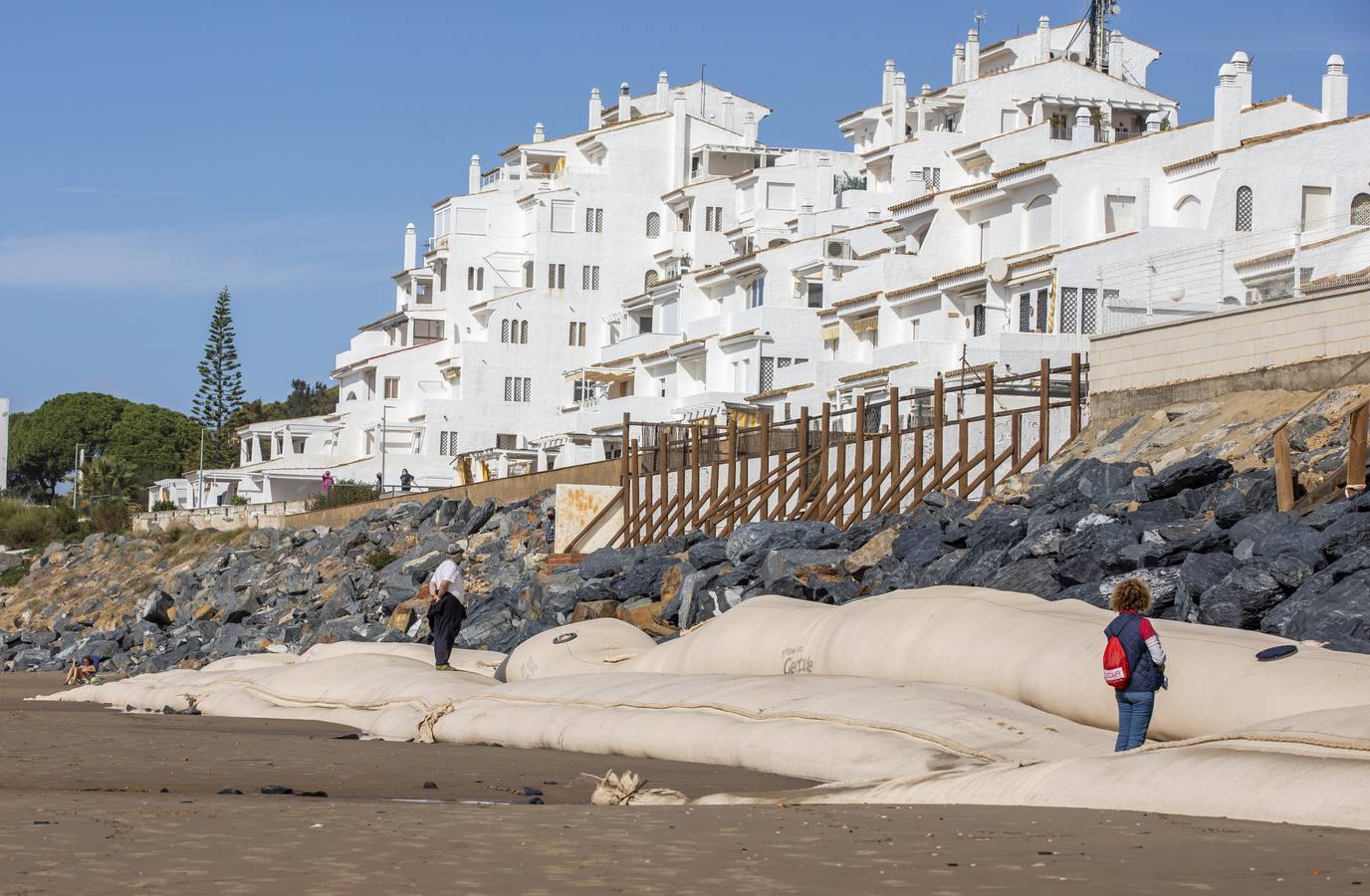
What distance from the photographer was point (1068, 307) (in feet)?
132

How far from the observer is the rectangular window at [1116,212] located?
44.4 metres

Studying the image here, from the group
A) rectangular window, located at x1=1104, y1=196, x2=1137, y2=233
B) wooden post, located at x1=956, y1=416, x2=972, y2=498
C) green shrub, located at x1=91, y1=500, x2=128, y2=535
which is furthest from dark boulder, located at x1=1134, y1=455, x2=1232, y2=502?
green shrub, located at x1=91, y1=500, x2=128, y2=535

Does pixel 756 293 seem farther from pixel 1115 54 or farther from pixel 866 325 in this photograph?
pixel 1115 54

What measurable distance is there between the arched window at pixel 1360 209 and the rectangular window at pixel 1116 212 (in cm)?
534

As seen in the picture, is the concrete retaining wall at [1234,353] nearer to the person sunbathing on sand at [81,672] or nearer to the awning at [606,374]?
the person sunbathing on sand at [81,672]

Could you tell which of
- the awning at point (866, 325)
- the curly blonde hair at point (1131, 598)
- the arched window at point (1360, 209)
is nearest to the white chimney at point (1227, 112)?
the arched window at point (1360, 209)

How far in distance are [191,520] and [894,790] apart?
5457 centimetres

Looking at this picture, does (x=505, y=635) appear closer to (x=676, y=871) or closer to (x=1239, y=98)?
(x=676, y=871)

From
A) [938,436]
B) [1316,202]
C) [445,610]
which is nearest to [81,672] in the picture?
[445,610]

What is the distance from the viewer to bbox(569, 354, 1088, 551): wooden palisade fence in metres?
25.5

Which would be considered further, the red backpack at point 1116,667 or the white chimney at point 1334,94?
the white chimney at point 1334,94

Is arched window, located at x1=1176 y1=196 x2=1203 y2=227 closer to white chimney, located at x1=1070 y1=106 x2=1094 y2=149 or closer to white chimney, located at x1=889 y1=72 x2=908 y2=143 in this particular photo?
white chimney, located at x1=1070 y1=106 x2=1094 y2=149

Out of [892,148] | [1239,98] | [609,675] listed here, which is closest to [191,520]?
[892,148]

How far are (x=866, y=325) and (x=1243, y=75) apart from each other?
12.1m
